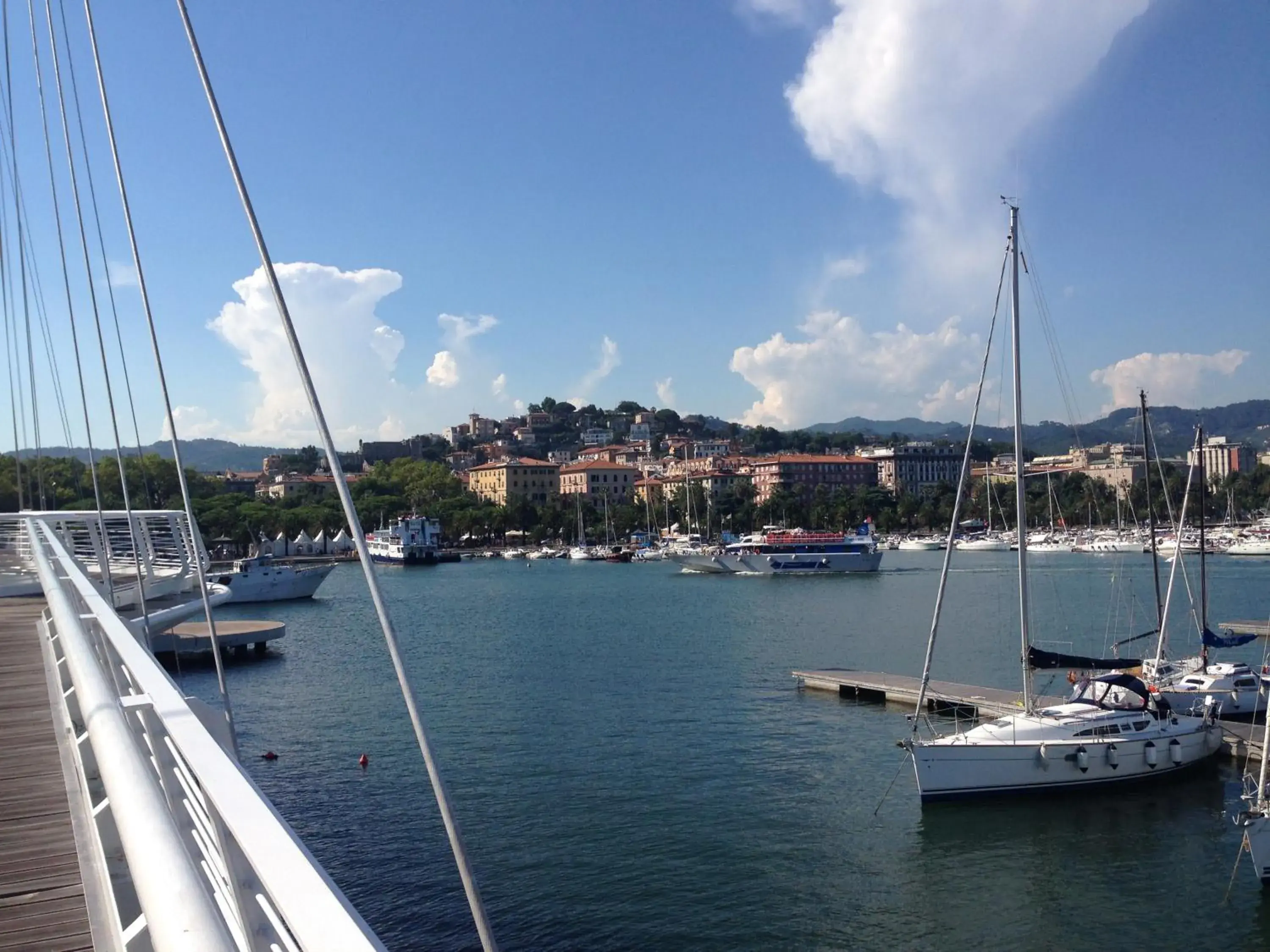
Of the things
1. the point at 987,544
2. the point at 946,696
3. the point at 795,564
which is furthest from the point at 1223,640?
the point at 987,544

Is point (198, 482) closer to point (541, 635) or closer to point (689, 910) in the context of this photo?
point (541, 635)

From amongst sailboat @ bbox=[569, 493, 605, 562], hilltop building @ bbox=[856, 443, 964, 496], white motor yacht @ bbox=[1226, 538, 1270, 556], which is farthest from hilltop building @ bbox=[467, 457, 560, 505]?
white motor yacht @ bbox=[1226, 538, 1270, 556]

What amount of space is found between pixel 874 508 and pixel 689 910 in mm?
125702

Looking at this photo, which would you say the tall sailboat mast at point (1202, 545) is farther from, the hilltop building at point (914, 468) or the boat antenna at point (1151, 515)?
the hilltop building at point (914, 468)

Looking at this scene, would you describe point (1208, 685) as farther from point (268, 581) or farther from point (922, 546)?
point (922, 546)

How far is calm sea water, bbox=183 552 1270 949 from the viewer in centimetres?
1216

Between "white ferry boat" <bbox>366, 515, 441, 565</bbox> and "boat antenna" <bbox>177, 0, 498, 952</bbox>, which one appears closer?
"boat antenna" <bbox>177, 0, 498, 952</bbox>

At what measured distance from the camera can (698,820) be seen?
50.7 feet

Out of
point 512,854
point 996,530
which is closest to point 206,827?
point 512,854

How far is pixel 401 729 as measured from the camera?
2209 cm

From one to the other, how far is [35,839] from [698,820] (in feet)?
39.9

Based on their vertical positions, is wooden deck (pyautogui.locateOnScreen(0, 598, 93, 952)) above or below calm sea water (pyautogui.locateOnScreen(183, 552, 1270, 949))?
above

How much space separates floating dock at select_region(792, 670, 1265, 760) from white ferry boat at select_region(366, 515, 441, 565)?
81.2 meters

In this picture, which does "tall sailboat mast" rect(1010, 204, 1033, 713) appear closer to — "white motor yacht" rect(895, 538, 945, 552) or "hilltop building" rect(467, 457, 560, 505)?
"white motor yacht" rect(895, 538, 945, 552)
